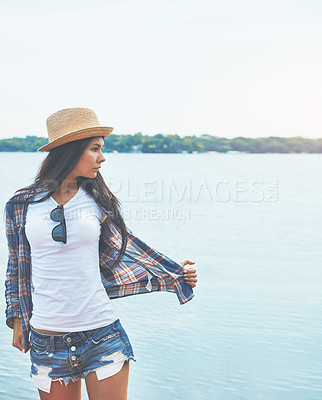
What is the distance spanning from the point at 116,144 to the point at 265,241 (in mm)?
35734

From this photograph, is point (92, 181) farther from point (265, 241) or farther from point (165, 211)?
point (165, 211)

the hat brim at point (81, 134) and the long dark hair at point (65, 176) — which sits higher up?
the hat brim at point (81, 134)

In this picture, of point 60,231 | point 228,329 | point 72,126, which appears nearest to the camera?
point 60,231

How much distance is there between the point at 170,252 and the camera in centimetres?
1071

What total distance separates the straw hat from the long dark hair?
3 centimetres

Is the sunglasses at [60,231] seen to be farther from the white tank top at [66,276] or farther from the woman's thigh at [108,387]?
the woman's thigh at [108,387]

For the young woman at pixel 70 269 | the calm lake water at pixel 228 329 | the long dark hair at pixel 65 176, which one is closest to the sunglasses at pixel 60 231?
the young woman at pixel 70 269

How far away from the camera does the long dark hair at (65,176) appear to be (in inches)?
87.0

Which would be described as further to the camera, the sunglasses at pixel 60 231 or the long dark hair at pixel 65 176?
the long dark hair at pixel 65 176

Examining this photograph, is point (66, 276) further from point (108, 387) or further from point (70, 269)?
point (108, 387)

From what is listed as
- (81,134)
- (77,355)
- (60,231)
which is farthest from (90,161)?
(77,355)

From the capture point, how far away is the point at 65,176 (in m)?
2.21

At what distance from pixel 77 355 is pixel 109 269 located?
0.37 meters

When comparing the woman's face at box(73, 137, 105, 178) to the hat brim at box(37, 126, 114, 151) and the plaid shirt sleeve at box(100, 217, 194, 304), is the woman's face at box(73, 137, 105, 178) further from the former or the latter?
the plaid shirt sleeve at box(100, 217, 194, 304)
